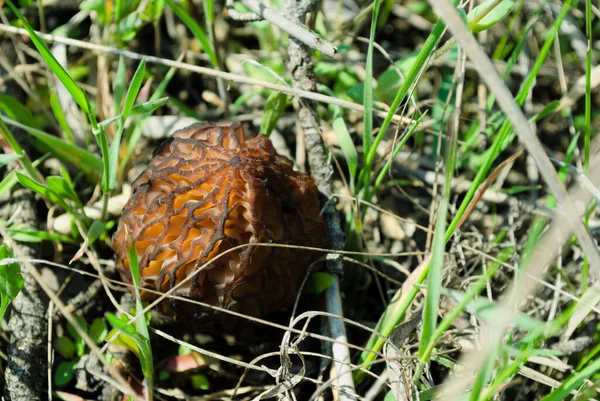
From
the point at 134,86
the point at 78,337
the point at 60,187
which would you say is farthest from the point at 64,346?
the point at 134,86

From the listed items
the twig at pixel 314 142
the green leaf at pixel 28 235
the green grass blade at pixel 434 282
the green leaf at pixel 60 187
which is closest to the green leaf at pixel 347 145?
the twig at pixel 314 142

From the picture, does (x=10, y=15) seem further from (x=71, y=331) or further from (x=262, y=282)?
(x=262, y=282)

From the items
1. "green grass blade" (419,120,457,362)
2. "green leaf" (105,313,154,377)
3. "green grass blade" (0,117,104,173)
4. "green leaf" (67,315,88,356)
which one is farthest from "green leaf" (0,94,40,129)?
"green grass blade" (419,120,457,362)

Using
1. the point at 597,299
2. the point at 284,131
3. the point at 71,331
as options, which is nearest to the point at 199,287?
the point at 71,331

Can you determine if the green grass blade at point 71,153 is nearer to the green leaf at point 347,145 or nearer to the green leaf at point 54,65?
the green leaf at point 54,65

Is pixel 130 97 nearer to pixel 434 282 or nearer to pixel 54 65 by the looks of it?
pixel 54 65

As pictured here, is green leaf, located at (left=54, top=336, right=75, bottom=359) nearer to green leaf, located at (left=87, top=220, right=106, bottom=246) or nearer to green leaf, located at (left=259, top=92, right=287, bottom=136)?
green leaf, located at (left=87, top=220, right=106, bottom=246)

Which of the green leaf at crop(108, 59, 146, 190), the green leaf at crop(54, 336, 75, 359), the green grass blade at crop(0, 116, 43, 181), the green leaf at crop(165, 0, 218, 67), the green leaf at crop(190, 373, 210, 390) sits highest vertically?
the green leaf at crop(165, 0, 218, 67)
